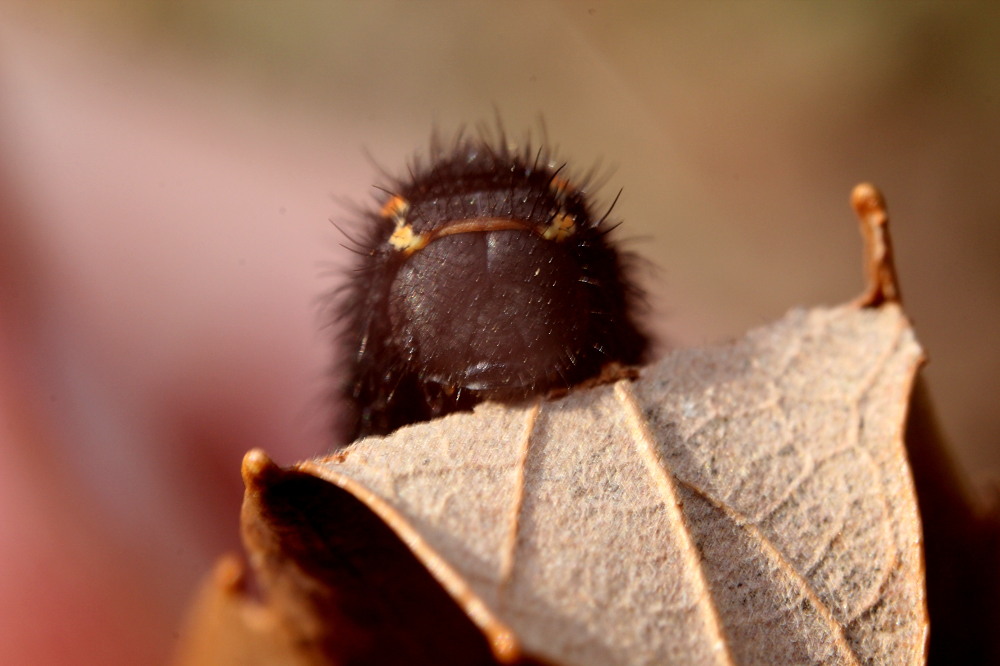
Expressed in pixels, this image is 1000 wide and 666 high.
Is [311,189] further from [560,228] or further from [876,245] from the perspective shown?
[876,245]

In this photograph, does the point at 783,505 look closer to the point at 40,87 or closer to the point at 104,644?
the point at 104,644

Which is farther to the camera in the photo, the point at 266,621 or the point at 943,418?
the point at 943,418

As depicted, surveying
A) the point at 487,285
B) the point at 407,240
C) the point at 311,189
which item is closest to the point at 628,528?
the point at 487,285

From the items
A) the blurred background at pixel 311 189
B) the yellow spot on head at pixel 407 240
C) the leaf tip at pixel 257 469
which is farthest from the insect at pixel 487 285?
the blurred background at pixel 311 189

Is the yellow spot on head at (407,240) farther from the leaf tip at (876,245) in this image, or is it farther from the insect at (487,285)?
the leaf tip at (876,245)

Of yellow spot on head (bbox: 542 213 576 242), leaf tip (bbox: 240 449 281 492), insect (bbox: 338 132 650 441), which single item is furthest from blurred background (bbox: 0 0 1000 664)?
leaf tip (bbox: 240 449 281 492)

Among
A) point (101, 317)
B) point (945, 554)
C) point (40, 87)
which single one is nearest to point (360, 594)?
point (945, 554)

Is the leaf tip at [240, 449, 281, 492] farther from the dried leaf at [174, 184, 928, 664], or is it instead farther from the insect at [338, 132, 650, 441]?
the insect at [338, 132, 650, 441]
